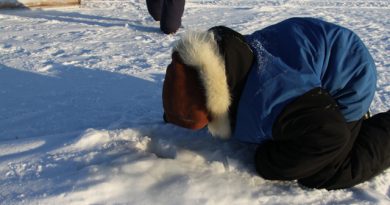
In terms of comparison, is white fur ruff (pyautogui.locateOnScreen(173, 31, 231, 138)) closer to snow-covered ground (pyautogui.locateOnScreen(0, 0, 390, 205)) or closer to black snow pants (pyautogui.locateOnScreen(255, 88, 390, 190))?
black snow pants (pyautogui.locateOnScreen(255, 88, 390, 190))

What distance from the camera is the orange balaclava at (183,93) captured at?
138cm

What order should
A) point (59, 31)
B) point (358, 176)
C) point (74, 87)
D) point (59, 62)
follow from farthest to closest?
point (59, 31), point (59, 62), point (74, 87), point (358, 176)

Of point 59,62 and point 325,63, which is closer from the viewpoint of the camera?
point 325,63

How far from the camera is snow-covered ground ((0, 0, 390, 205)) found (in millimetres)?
1533

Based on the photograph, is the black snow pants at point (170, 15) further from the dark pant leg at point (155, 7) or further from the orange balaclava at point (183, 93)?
the orange balaclava at point (183, 93)

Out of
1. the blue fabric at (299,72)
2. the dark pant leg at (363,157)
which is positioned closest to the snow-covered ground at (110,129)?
the dark pant leg at (363,157)

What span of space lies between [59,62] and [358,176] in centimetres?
226

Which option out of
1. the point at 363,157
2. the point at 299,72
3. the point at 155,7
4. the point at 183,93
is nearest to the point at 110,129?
the point at 183,93

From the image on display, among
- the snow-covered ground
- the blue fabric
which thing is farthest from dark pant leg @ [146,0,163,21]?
the blue fabric

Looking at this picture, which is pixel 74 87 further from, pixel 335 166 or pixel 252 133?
pixel 335 166

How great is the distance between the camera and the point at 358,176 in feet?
5.42

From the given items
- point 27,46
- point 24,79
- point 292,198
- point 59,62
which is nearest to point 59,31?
point 27,46

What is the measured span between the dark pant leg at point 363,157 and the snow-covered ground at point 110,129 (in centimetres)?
4

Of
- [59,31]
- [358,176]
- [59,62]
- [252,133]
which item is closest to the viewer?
[252,133]
